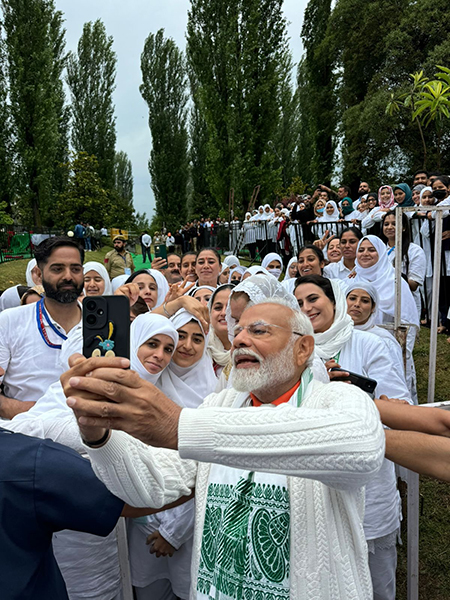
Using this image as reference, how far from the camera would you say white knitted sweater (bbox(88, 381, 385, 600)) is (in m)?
1.08

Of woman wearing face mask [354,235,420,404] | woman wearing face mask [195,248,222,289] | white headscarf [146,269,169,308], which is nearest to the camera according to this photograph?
white headscarf [146,269,169,308]

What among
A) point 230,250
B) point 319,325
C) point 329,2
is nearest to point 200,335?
point 319,325

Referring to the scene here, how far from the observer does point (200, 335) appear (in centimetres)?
306

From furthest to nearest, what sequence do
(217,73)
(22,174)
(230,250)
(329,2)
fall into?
(329,2) → (22,174) → (217,73) → (230,250)

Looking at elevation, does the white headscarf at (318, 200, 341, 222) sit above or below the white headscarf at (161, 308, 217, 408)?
above

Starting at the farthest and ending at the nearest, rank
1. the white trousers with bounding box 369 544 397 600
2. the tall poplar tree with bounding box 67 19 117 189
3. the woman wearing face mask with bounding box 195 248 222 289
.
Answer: the tall poplar tree with bounding box 67 19 117 189
the woman wearing face mask with bounding box 195 248 222 289
the white trousers with bounding box 369 544 397 600

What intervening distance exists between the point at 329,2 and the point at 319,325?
1144 inches

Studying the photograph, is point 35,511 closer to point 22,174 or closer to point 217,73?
point 217,73

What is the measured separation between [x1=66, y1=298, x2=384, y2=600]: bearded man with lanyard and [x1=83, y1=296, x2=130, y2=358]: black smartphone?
0.18 feet

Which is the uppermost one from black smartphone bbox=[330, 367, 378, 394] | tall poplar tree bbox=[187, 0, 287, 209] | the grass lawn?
tall poplar tree bbox=[187, 0, 287, 209]

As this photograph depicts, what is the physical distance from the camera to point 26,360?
2.88 metres

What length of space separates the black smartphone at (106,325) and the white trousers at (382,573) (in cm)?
232

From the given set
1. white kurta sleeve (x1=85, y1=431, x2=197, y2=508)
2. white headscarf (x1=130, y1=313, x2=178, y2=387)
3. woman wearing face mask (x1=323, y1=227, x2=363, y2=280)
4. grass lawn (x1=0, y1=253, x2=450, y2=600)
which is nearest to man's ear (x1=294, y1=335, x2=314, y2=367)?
white kurta sleeve (x1=85, y1=431, x2=197, y2=508)

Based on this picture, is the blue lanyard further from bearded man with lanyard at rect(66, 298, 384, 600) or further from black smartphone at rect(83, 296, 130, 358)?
black smartphone at rect(83, 296, 130, 358)
